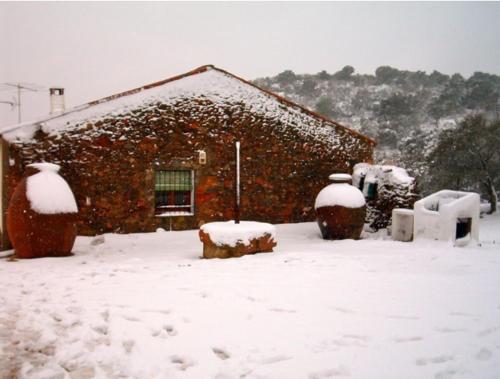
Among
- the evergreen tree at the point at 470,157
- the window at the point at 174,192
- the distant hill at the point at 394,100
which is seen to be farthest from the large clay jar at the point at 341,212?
the distant hill at the point at 394,100

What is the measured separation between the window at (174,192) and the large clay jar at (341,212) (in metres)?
3.26

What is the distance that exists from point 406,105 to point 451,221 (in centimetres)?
3018

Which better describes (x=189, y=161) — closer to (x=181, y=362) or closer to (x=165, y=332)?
(x=165, y=332)

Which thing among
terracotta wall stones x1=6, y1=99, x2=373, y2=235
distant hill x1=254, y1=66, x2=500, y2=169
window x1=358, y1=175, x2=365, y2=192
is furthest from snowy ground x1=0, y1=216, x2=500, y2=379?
distant hill x1=254, y1=66, x2=500, y2=169

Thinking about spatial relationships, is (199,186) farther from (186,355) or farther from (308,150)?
(186,355)

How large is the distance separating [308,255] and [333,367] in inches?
147

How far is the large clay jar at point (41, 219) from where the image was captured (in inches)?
255

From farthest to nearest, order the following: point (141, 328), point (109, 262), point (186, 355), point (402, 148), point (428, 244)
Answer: point (402, 148), point (428, 244), point (109, 262), point (141, 328), point (186, 355)

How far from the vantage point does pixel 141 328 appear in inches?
123

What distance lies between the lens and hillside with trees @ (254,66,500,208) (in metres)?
19.7

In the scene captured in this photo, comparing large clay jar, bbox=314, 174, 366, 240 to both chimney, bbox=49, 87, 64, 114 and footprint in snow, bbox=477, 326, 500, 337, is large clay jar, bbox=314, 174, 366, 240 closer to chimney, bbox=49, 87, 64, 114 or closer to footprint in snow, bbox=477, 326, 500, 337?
footprint in snow, bbox=477, 326, 500, 337

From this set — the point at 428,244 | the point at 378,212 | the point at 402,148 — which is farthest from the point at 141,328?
the point at 402,148

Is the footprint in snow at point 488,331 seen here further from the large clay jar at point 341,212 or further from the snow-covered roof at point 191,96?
the snow-covered roof at point 191,96

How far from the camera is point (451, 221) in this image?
7.19m
